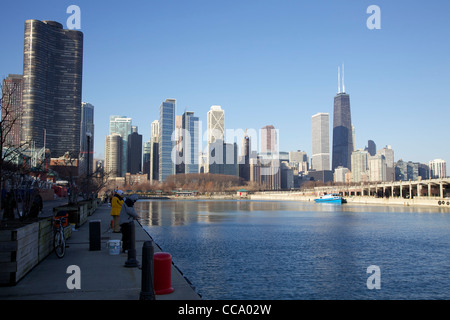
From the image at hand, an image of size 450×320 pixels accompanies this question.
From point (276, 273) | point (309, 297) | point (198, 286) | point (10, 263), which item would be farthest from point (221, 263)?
point (10, 263)

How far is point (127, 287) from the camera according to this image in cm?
980

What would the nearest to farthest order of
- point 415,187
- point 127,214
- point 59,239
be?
point 59,239, point 127,214, point 415,187

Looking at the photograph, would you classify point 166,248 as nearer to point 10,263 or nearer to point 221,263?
point 221,263

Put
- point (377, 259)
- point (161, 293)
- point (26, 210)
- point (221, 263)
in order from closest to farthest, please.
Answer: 1. point (161, 293)
2. point (26, 210)
3. point (221, 263)
4. point (377, 259)

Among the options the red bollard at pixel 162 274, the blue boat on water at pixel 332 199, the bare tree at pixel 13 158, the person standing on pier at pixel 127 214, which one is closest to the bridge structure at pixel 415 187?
the blue boat on water at pixel 332 199

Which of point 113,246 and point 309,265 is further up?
point 113,246

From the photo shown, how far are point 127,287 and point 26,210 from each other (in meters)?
7.35

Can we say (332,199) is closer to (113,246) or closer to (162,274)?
(113,246)

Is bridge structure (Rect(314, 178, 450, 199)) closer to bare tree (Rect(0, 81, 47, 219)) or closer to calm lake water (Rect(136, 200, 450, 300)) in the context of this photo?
calm lake water (Rect(136, 200, 450, 300))

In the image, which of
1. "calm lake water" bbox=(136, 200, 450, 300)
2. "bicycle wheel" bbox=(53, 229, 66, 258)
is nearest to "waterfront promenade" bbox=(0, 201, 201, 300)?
"bicycle wheel" bbox=(53, 229, 66, 258)

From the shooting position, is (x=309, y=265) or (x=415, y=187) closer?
(x=309, y=265)

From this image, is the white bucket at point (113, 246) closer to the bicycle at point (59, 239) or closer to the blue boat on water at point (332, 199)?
the bicycle at point (59, 239)

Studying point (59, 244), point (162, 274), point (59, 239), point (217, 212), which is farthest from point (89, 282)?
point (217, 212)

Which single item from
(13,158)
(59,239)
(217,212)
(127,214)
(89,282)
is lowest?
(217,212)
